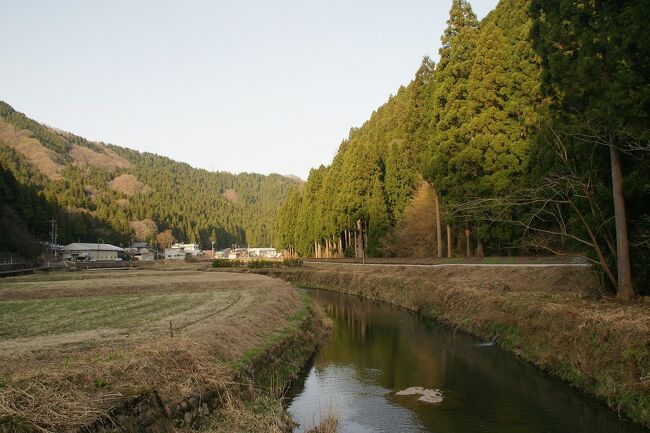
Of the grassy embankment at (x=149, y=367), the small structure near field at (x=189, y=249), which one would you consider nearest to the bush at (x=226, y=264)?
the grassy embankment at (x=149, y=367)

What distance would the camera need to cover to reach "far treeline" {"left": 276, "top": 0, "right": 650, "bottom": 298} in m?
15.1

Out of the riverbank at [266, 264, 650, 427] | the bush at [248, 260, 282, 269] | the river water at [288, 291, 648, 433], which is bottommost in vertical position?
the river water at [288, 291, 648, 433]

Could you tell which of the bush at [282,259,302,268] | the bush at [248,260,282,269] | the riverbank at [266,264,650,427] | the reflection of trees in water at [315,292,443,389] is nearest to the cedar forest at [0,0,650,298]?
the riverbank at [266,264,650,427]

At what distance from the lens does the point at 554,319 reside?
50.0 ft

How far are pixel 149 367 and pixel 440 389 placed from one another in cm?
738

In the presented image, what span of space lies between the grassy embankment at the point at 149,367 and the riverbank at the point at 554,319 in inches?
263

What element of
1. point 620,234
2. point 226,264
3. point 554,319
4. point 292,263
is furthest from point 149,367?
point 226,264

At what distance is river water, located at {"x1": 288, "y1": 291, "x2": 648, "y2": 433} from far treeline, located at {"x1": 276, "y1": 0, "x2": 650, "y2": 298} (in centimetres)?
435

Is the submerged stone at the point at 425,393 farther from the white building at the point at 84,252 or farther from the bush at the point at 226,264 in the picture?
the white building at the point at 84,252

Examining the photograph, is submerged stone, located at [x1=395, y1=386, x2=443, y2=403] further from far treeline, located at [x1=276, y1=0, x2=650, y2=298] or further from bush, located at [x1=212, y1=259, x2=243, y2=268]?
bush, located at [x1=212, y1=259, x2=243, y2=268]

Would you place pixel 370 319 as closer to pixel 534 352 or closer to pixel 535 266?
pixel 535 266

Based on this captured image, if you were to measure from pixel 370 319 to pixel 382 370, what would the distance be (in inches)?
A: 439

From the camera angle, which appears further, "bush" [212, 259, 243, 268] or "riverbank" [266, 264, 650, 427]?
"bush" [212, 259, 243, 268]

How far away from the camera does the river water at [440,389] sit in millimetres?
11227
